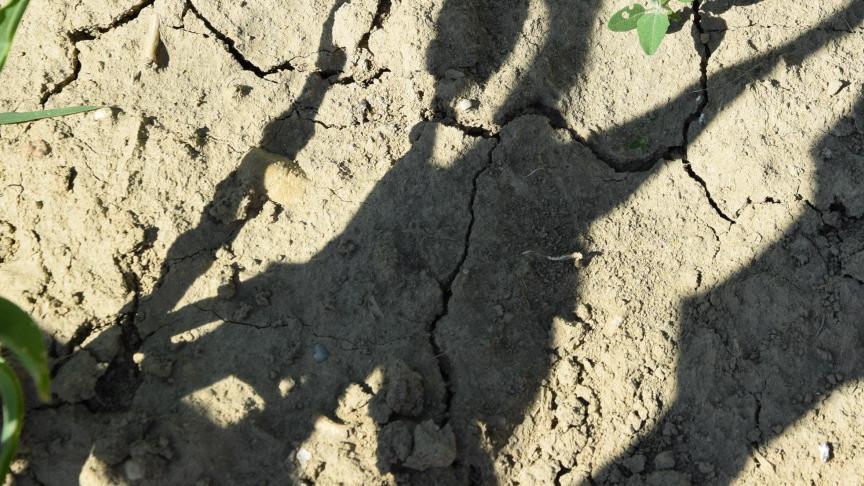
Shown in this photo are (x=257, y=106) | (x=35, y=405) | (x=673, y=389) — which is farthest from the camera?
(x=257, y=106)

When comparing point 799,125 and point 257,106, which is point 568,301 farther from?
point 257,106

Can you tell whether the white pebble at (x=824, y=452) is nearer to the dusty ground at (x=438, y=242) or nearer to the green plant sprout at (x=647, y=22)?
the dusty ground at (x=438, y=242)

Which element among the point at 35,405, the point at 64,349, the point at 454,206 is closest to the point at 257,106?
the point at 454,206

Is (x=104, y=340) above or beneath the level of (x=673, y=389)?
above

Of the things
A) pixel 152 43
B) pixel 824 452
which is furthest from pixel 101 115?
pixel 824 452

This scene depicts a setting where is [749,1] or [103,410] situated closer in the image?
[103,410]

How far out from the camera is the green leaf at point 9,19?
2.03 meters

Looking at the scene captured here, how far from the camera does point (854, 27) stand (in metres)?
2.94

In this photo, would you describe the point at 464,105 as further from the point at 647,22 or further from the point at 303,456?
the point at 303,456

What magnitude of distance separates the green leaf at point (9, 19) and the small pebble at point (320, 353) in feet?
4.10

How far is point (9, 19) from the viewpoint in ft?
6.73

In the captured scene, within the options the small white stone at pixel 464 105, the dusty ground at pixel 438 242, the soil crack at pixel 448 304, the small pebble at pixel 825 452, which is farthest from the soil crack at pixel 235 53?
the small pebble at pixel 825 452

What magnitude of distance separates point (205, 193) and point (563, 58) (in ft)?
4.70

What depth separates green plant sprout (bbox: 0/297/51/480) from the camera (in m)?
1.88
